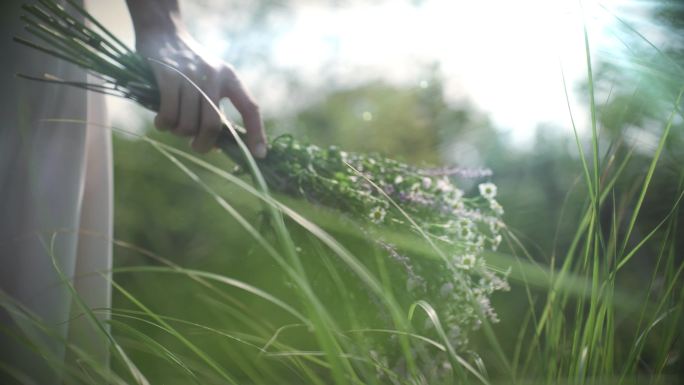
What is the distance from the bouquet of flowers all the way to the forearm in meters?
0.05

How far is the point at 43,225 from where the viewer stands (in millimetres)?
841

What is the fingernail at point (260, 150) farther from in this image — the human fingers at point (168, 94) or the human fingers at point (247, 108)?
the human fingers at point (168, 94)

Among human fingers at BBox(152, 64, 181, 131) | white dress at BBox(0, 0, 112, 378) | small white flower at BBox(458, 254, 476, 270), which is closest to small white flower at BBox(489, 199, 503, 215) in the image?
small white flower at BBox(458, 254, 476, 270)

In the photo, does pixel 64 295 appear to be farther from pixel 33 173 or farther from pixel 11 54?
pixel 11 54

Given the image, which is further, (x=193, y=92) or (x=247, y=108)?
(x=247, y=108)

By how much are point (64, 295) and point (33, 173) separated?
21cm

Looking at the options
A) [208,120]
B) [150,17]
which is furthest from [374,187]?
[150,17]

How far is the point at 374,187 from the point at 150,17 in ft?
1.55

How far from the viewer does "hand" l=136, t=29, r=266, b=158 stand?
2.62ft

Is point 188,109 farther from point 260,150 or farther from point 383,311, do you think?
point 383,311

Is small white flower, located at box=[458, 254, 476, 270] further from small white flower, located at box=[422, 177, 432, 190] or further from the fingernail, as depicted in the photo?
the fingernail

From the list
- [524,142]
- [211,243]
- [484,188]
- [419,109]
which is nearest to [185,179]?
[211,243]

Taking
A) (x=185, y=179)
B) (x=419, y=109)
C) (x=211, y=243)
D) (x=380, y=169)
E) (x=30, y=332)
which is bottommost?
(x=211, y=243)

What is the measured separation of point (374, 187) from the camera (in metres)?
0.77
